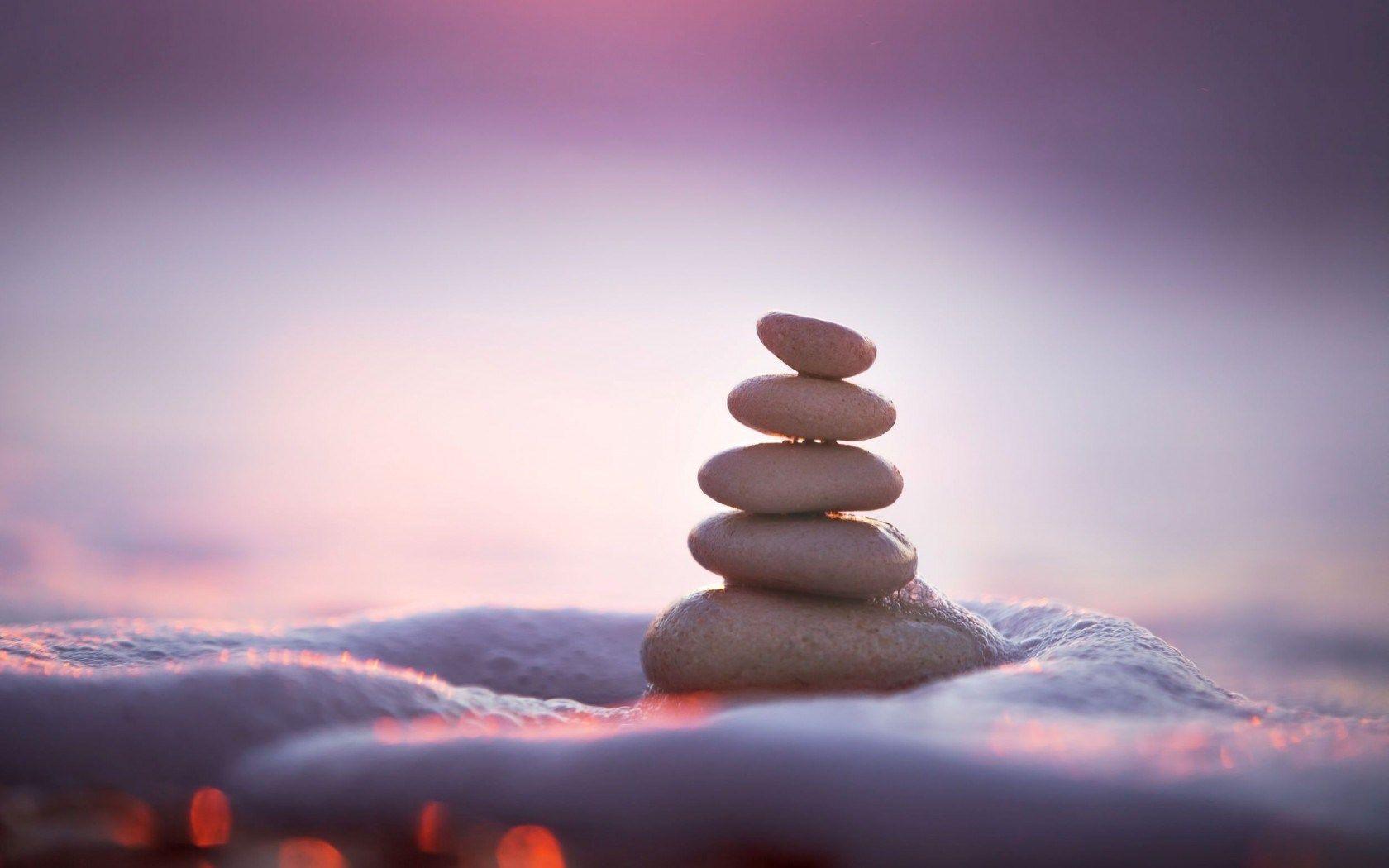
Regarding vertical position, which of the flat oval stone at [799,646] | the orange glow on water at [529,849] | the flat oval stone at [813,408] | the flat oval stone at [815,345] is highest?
the flat oval stone at [815,345]

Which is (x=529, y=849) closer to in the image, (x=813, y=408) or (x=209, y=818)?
(x=209, y=818)

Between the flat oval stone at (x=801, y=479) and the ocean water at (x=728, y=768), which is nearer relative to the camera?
the ocean water at (x=728, y=768)

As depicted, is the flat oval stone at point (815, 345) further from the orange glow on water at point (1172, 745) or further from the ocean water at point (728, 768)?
the orange glow on water at point (1172, 745)

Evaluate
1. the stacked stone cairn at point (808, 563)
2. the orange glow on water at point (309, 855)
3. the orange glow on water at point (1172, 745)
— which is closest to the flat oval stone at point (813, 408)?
the stacked stone cairn at point (808, 563)

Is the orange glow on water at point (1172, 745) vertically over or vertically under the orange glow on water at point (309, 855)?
over

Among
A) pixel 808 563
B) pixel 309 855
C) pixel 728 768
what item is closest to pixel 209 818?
pixel 309 855

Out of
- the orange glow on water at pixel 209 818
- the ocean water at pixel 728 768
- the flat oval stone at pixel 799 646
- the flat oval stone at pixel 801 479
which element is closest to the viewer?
the ocean water at pixel 728 768

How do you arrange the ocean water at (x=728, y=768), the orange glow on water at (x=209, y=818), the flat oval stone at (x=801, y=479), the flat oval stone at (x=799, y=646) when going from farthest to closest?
the flat oval stone at (x=801, y=479)
the flat oval stone at (x=799, y=646)
the orange glow on water at (x=209, y=818)
the ocean water at (x=728, y=768)

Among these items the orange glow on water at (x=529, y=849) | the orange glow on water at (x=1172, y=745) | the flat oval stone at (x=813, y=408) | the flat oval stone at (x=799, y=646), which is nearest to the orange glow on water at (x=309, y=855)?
the orange glow on water at (x=529, y=849)

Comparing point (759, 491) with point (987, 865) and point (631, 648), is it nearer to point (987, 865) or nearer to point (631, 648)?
point (631, 648)
